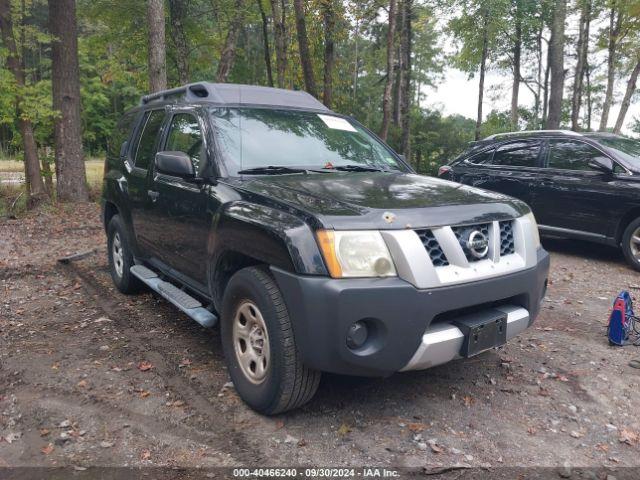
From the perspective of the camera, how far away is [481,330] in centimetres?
295

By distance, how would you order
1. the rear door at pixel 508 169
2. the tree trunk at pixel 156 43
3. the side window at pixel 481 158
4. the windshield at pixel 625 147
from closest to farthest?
the windshield at pixel 625 147 → the rear door at pixel 508 169 → the side window at pixel 481 158 → the tree trunk at pixel 156 43

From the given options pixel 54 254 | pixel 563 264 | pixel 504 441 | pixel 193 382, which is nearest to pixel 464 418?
pixel 504 441

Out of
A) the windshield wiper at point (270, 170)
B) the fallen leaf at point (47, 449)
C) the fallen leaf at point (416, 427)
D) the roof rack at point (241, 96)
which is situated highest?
the roof rack at point (241, 96)

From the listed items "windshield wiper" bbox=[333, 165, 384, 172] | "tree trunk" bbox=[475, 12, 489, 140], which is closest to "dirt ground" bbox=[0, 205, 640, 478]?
"windshield wiper" bbox=[333, 165, 384, 172]

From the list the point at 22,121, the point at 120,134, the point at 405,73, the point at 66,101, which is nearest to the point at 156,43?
the point at 66,101

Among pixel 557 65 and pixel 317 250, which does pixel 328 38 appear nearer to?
pixel 557 65

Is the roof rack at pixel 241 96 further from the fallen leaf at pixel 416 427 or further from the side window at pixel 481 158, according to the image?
the side window at pixel 481 158

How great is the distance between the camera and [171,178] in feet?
13.8

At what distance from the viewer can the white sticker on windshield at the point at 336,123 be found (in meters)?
4.42

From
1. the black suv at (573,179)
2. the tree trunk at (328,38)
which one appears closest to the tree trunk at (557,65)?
the tree trunk at (328,38)

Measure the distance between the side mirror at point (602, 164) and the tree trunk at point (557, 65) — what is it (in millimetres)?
10362

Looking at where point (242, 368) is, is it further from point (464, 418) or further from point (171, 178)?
point (171, 178)

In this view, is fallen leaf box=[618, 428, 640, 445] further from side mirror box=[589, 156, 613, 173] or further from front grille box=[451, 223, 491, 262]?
side mirror box=[589, 156, 613, 173]

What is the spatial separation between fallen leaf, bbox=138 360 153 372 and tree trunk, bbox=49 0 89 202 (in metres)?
8.23
